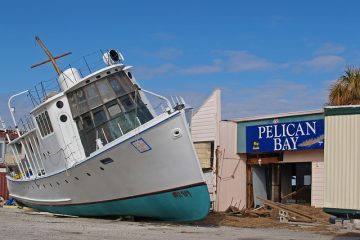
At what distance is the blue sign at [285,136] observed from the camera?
22500 millimetres

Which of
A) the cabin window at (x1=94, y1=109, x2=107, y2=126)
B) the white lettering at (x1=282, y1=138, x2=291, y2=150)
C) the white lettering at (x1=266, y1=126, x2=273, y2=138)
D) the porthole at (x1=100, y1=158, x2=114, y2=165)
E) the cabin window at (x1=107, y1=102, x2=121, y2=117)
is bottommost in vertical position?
the porthole at (x1=100, y1=158, x2=114, y2=165)

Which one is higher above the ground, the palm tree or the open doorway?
the palm tree

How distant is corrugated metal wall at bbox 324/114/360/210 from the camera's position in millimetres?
12125

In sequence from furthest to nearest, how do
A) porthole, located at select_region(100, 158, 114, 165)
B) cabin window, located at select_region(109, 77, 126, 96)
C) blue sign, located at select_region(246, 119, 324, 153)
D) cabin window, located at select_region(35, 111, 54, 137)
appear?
blue sign, located at select_region(246, 119, 324, 153)
cabin window, located at select_region(35, 111, 54, 137)
cabin window, located at select_region(109, 77, 126, 96)
porthole, located at select_region(100, 158, 114, 165)

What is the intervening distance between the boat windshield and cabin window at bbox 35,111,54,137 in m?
1.11

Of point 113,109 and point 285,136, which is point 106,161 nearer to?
point 113,109

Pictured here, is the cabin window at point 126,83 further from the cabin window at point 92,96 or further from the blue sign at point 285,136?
the blue sign at point 285,136

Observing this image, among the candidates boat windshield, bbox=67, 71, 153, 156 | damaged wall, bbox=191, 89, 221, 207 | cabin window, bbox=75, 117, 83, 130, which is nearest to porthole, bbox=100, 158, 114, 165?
boat windshield, bbox=67, 71, 153, 156

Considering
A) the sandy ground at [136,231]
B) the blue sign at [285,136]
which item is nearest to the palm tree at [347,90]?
the blue sign at [285,136]

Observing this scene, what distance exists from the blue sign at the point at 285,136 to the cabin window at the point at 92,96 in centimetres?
773

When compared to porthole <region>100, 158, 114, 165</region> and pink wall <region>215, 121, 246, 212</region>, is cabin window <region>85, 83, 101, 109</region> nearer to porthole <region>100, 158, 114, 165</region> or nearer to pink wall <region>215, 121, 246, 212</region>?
porthole <region>100, 158, 114, 165</region>

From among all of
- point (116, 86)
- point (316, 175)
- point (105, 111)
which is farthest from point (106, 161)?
point (316, 175)

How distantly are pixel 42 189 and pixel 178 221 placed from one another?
20.8 ft

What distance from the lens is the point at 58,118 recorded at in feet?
67.5
